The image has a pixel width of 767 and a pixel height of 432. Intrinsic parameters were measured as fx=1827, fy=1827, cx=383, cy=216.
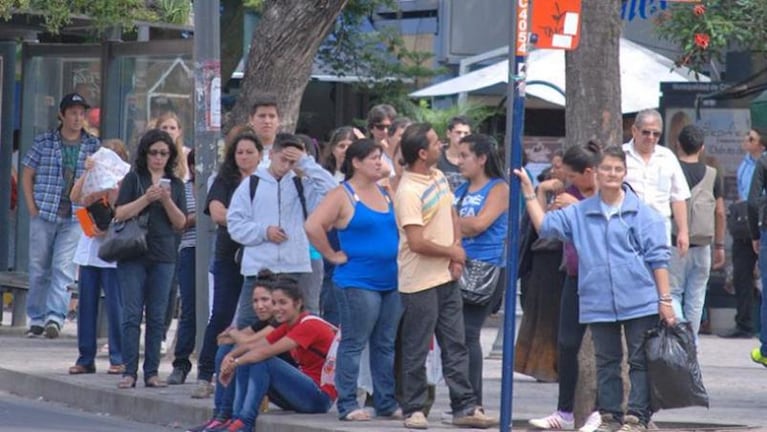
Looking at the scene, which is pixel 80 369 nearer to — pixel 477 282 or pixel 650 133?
pixel 477 282

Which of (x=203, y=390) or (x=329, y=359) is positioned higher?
(x=329, y=359)

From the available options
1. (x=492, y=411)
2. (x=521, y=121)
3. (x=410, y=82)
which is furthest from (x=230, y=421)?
(x=410, y=82)

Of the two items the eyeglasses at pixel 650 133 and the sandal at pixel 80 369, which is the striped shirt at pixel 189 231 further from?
the eyeglasses at pixel 650 133

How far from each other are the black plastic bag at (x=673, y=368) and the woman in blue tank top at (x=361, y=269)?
159cm

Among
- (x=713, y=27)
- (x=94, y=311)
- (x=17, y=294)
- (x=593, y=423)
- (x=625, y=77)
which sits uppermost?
(x=713, y=27)

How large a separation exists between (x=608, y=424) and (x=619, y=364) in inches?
13.7

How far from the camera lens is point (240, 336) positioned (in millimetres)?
10711

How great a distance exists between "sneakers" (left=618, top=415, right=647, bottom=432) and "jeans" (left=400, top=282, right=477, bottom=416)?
3.00ft

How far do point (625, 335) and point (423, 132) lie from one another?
1681 millimetres

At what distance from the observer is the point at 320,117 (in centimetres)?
2977

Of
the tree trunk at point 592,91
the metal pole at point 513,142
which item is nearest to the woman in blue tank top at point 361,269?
the tree trunk at point 592,91

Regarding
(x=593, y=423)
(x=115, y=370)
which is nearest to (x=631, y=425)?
(x=593, y=423)

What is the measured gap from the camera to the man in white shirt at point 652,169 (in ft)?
39.8

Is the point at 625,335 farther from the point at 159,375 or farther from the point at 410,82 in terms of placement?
the point at 410,82
